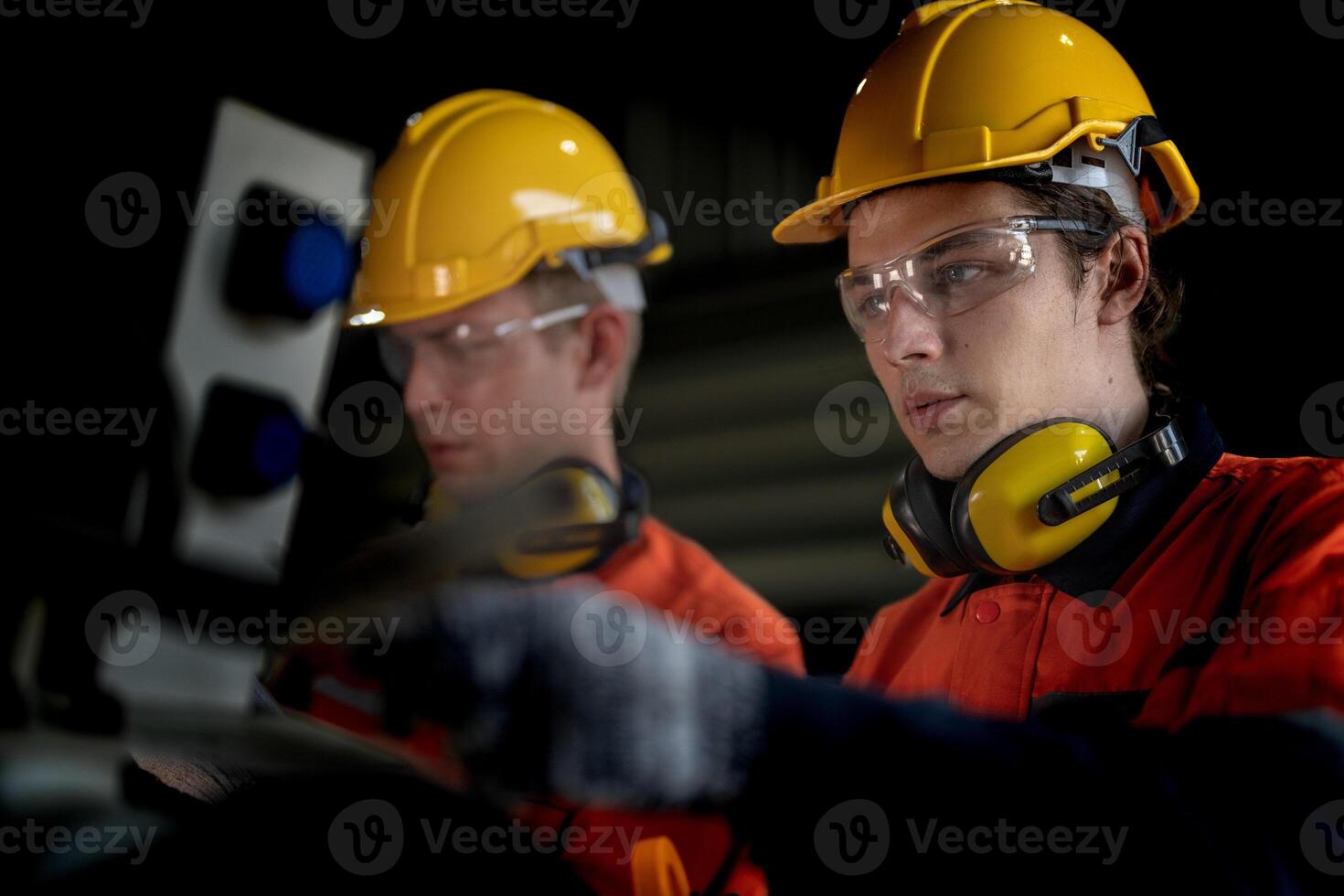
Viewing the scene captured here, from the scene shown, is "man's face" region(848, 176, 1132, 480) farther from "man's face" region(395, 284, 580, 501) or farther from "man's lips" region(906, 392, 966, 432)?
"man's face" region(395, 284, 580, 501)

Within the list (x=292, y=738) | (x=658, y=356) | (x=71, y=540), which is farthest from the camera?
(x=658, y=356)

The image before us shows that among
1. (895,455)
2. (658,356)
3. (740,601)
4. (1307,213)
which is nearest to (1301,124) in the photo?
(1307,213)

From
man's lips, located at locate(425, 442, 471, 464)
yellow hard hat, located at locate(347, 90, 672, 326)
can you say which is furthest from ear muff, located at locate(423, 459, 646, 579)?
yellow hard hat, located at locate(347, 90, 672, 326)

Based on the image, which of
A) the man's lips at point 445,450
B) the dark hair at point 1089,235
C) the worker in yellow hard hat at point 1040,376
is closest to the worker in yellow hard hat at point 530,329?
the man's lips at point 445,450

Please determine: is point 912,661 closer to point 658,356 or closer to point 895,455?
point 895,455

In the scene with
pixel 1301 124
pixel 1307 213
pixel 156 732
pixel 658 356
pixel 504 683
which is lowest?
pixel 156 732

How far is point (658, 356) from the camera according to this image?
2.74 m

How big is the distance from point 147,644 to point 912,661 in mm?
1410

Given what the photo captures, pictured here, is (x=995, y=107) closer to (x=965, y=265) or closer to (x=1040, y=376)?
(x=965, y=265)

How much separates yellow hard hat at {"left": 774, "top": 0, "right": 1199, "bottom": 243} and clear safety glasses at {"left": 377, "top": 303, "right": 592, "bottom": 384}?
65 centimetres

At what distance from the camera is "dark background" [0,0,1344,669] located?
2461mm

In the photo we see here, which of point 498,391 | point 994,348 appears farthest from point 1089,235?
point 498,391

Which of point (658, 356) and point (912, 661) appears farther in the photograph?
point (658, 356)

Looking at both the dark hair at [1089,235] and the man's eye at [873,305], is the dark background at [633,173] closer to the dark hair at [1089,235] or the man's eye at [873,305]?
the man's eye at [873,305]
